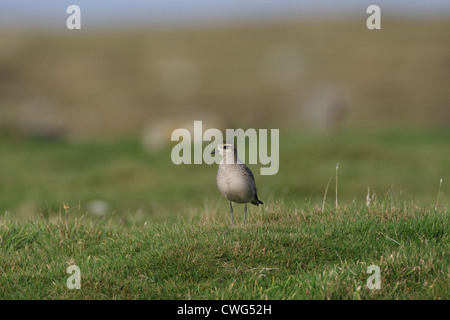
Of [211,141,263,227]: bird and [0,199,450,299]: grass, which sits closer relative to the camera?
[0,199,450,299]: grass

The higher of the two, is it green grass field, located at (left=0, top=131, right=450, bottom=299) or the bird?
the bird

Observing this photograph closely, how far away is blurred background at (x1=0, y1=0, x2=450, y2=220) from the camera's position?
56.9 ft

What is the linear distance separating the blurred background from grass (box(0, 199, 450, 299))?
30.6 inches

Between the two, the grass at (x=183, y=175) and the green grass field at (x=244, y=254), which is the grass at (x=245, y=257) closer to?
the green grass field at (x=244, y=254)

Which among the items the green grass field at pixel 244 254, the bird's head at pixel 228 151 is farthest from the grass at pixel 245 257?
the bird's head at pixel 228 151

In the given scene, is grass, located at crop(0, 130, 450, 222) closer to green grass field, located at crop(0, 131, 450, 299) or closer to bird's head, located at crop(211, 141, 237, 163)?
green grass field, located at crop(0, 131, 450, 299)

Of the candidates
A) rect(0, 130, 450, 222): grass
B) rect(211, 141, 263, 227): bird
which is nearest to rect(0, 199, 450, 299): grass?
rect(211, 141, 263, 227): bird

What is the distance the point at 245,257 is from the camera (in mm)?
6594

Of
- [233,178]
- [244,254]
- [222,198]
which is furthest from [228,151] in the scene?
[222,198]

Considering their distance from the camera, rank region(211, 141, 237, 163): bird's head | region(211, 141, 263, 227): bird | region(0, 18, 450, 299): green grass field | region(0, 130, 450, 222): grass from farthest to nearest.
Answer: region(0, 130, 450, 222): grass
region(211, 141, 237, 163): bird's head
region(211, 141, 263, 227): bird
region(0, 18, 450, 299): green grass field

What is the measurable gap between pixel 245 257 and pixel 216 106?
1827 inches

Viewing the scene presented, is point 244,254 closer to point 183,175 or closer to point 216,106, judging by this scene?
point 183,175

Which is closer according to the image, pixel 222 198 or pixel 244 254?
pixel 244 254

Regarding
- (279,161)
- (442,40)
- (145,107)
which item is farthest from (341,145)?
(442,40)
